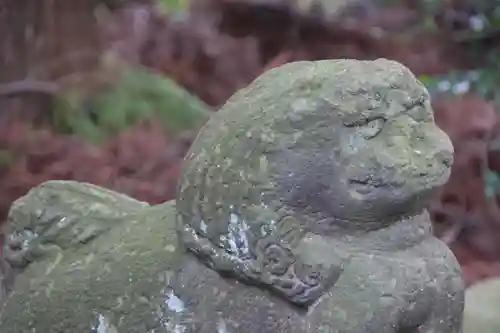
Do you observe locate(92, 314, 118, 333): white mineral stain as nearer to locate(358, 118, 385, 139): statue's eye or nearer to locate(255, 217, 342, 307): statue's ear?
locate(255, 217, 342, 307): statue's ear

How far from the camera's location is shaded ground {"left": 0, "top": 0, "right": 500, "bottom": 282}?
249 cm

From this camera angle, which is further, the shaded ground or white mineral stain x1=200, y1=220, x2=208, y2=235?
the shaded ground

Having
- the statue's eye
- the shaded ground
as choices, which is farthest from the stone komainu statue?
the shaded ground

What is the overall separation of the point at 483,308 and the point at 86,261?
1059mm

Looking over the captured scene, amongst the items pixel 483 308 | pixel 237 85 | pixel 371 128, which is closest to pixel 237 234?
pixel 371 128

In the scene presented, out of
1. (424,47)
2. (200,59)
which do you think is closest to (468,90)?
(424,47)

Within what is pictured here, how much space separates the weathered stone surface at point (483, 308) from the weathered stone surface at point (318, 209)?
85 centimetres

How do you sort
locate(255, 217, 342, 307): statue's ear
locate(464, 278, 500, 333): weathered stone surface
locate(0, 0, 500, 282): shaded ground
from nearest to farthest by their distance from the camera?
1. locate(255, 217, 342, 307): statue's ear
2. locate(464, 278, 500, 333): weathered stone surface
3. locate(0, 0, 500, 282): shaded ground

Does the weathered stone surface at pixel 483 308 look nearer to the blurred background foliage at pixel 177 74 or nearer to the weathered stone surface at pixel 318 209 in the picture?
the blurred background foliage at pixel 177 74

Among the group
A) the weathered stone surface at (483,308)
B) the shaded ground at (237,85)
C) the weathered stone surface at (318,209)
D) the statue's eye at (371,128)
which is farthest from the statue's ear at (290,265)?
the shaded ground at (237,85)

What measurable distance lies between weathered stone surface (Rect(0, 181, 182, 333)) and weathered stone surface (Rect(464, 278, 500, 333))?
90cm

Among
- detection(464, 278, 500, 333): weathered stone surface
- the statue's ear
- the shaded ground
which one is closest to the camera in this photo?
the statue's ear

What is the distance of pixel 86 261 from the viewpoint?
1.18 m

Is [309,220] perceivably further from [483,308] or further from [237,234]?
[483,308]
